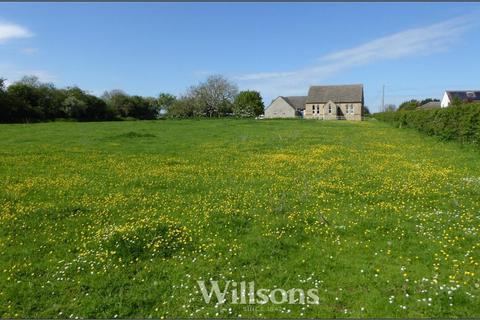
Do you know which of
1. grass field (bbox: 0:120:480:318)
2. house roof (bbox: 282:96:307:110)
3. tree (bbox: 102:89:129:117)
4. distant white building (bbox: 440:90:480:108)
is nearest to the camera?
grass field (bbox: 0:120:480:318)

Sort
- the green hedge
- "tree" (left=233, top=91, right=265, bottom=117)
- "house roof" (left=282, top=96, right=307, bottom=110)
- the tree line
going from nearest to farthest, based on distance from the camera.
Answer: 1. the green hedge
2. the tree line
3. "tree" (left=233, top=91, right=265, bottom=117)
4. "house roof" (left=282, top=96, right=307, bottom=110)

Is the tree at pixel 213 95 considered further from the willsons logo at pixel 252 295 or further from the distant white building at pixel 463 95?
the willsons logo at pixel 252 295

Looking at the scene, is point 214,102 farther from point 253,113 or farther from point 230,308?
point 230,308

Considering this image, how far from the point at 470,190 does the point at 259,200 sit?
6522 mm

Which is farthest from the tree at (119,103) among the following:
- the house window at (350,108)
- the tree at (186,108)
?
the house window at (350,108)

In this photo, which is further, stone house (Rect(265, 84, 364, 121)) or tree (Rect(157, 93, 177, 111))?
tree (Rect(157, 93, 177, 111))

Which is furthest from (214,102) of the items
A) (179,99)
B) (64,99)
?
(64,99)

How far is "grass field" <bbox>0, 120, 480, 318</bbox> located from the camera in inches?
221

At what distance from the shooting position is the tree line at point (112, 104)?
70.1m

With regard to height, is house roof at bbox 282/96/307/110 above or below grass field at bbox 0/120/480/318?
above

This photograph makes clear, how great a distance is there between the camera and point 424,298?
5.45 m

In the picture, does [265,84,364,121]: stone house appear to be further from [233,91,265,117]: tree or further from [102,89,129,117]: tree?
[102,89,129,117]: tree

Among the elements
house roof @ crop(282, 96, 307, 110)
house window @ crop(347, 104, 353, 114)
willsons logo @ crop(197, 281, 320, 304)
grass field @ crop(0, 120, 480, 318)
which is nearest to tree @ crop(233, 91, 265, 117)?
house roof @ crop(282, 96, 307, 110)

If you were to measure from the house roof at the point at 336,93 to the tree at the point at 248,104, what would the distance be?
942 inches
